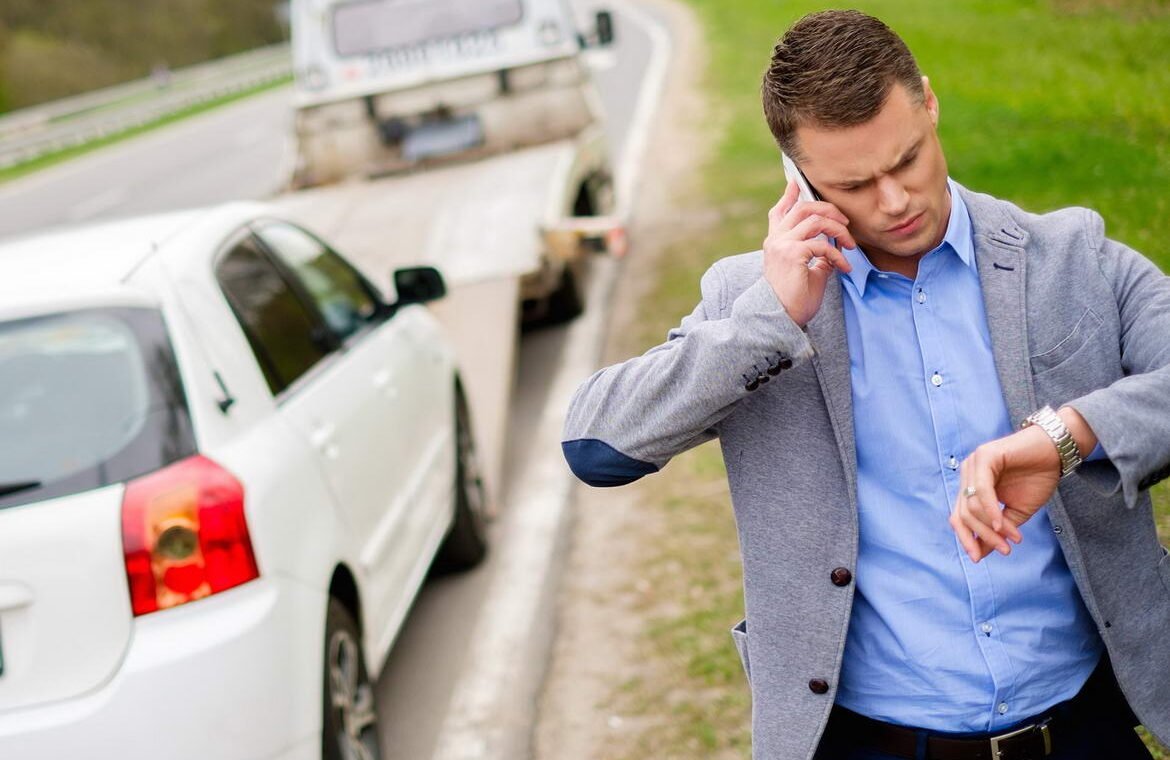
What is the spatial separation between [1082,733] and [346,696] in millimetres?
2238

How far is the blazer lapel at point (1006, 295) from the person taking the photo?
77.7 inches

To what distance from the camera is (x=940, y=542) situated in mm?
1999

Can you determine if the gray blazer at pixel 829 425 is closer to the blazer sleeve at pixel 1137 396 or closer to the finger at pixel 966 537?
the blazer sleeve at pixel 1137 396

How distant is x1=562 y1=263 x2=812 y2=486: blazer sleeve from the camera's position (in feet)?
6.36

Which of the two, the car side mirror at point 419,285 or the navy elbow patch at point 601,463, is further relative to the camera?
the car side mirror at point 419,285

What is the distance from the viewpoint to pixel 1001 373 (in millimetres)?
1982

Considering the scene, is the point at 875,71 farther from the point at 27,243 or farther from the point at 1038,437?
the point at 27,243

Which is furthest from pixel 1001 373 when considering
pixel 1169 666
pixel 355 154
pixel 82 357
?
pixel 355 154

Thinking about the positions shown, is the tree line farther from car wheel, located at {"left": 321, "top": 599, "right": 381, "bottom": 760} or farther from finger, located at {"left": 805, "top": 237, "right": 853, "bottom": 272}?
finger, located at {"left": 805, "top": 237, "right": 853, "bottom": 272}

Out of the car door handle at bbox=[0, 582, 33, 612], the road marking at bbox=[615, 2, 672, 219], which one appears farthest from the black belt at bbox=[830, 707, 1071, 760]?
the road marking at bbox=[615, 2, 672, 219]

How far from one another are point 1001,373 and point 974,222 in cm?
26

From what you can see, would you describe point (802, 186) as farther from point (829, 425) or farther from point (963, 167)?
point (963, 167)

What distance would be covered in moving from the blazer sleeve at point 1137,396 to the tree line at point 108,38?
50.5 meters

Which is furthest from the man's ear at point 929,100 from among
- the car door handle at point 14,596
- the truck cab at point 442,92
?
the truck cab at point 442,92
